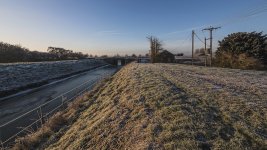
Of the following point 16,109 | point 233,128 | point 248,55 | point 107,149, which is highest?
point 248,55

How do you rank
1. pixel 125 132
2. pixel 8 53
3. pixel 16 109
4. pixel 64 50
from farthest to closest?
pixel 64 50 < pixel 8 53 < pixel 16 109 < pixel 125 132

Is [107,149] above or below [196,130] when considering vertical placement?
below

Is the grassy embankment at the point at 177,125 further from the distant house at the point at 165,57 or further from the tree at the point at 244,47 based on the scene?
the distant house at the point at 165,57

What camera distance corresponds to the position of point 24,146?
9008 mm

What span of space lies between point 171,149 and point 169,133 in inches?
33.3

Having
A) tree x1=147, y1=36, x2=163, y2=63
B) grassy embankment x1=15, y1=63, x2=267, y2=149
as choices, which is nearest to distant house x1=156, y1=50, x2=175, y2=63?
tree x1=147, y1=36, x2=163, y2=63

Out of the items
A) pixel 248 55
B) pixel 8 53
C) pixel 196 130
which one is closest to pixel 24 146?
pixel 196 130

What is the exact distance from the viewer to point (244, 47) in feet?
114

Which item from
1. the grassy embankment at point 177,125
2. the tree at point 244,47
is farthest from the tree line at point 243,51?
the grassy embankment at point 177,125

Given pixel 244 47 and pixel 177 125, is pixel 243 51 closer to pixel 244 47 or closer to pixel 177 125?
pixel 244 47

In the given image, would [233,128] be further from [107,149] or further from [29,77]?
[29,77]

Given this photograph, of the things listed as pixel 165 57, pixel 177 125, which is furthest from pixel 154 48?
pixel 177 125

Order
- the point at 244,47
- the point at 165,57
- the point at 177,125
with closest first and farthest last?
the point at 177,125 < the point at 244,47 < the point at 165,57

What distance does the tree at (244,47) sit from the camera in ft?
108
